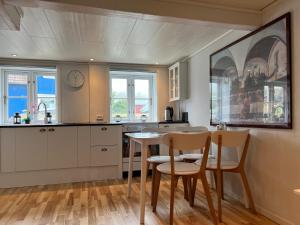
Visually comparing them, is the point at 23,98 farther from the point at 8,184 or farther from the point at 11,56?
the point at 8,184

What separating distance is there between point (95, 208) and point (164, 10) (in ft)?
7.08

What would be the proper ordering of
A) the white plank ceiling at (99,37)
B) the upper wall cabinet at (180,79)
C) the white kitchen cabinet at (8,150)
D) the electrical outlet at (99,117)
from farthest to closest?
1. the electrical outlet at (99,117)
2. the upper wall cabinet at (180,79)
3. the white kitchen cabinet at (8,150)
4. the white plank ceiling at (99,37)

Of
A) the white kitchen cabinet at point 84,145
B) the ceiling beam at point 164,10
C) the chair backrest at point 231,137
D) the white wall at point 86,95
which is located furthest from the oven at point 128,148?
the ceiling beam at point 164,10

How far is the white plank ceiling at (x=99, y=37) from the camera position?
8.05 ft

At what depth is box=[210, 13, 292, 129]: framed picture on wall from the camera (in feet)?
6.75

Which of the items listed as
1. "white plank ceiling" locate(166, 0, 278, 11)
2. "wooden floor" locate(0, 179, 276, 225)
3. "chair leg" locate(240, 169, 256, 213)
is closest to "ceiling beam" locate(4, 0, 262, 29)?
"white plank ceiling" locate(166, 0, 278, 11)

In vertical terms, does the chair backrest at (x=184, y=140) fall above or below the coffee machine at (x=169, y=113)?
below

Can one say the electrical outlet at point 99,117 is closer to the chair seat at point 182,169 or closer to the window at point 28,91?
the window at point 28,91

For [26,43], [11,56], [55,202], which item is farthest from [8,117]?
[55,202]

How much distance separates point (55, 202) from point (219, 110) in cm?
235

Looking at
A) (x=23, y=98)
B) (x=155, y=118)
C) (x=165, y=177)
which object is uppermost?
(x=23, y=98)

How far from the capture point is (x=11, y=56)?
12.8ft

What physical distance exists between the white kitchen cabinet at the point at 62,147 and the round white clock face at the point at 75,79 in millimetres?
1002

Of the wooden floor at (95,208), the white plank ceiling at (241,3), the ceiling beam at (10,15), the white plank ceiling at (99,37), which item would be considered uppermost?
the white plank ceiling at (241,3)
